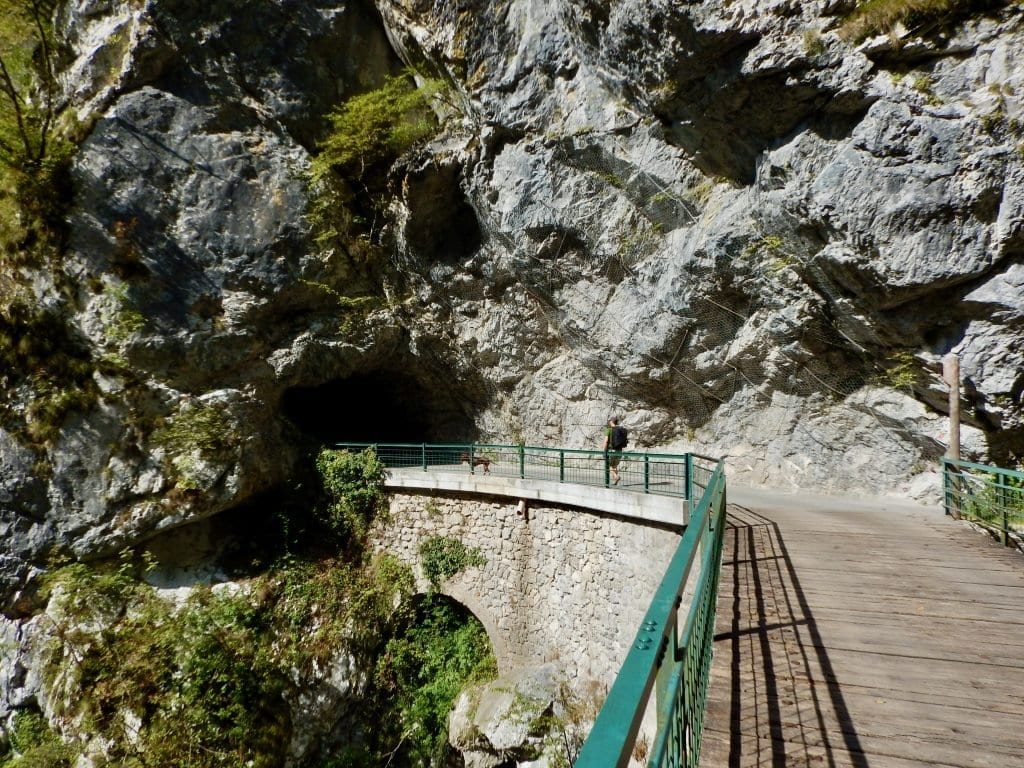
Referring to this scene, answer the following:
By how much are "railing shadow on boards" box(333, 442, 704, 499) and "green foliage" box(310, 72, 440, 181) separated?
763 cm

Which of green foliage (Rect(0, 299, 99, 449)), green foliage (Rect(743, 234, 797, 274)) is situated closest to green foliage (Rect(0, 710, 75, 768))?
green foliage (Rect(0, 299, 99, 449))

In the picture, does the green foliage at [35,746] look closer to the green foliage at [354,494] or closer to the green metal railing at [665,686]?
the green foliage at [354,494]

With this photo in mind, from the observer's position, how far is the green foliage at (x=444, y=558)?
10000 mm

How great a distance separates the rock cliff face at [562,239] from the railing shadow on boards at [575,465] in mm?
1406

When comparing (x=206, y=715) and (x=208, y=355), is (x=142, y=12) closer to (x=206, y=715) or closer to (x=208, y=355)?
(x=208, y=355)

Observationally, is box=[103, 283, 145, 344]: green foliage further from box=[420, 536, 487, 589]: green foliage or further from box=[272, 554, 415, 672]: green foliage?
box=[420, 536, 487, 589]: green foliage

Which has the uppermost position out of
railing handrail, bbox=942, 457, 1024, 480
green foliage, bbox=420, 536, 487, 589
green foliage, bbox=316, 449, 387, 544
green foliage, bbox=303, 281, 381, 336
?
green foliage, bbox=303, 281, 381, 336

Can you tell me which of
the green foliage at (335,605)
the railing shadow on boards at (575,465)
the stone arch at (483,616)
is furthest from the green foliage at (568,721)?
the green foliage at (335,605)

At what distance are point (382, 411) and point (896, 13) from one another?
638 inches

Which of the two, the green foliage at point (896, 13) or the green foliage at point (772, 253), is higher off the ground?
the green foliage at point (896, 13)

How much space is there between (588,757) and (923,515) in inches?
359

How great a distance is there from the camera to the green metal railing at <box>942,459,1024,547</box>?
17.1 ft

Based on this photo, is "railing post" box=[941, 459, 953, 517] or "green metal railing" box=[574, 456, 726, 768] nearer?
"green metal railing" box=[574, 456, 726, 768]

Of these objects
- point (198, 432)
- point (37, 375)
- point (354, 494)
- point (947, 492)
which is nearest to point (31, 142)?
point (37, 375)
